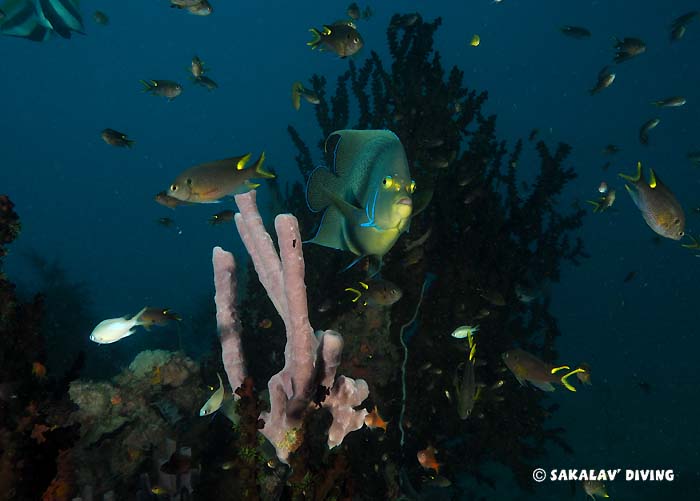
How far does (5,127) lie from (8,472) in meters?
144

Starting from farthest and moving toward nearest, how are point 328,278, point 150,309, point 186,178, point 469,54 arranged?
point 469,54, point 328,278, point 150,309, point 186,178

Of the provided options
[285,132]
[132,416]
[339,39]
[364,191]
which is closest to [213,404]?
[132,416]

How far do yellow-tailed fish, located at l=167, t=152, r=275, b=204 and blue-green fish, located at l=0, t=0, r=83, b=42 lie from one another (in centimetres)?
360

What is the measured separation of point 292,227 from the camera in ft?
9.07

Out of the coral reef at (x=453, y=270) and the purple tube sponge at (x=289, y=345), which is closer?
the purple tube sponge at (x=289, y=345)

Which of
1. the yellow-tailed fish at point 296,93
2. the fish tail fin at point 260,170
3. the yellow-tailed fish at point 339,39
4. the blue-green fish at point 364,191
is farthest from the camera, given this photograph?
the yellow-tailed fish at point 296,93

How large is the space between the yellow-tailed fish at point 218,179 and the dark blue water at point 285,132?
46.5ft

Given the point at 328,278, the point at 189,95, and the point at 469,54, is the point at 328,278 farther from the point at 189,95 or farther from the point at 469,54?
the point at 189,95

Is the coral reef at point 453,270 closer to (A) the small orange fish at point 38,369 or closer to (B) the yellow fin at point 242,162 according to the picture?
(B) the yellow fin at point 242,162

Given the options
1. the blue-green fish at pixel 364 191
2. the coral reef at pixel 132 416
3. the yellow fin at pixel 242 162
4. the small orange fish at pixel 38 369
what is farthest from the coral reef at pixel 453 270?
the small orange fish at pixel 38 369

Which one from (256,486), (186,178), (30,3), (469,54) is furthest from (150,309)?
(469,54)

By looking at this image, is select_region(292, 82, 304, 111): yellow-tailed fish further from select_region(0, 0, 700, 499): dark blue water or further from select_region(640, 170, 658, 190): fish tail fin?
select_region(0, 0, 700, 499): dark blue water

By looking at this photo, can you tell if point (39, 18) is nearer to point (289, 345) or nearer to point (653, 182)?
point (289, 345)

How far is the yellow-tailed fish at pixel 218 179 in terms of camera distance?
3.38 metres
